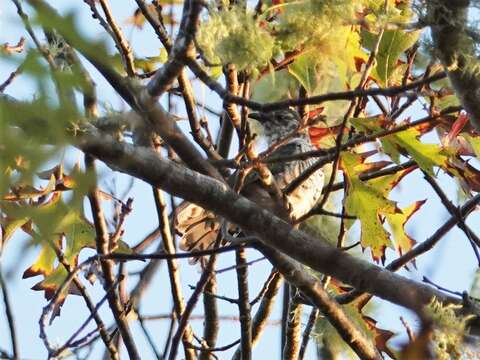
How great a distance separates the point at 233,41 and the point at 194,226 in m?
2.33

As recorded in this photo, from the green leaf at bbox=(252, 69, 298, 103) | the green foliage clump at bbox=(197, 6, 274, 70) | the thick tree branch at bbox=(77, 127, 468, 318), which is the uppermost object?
the green leaf at bbox=(252, 69, 298, 103)

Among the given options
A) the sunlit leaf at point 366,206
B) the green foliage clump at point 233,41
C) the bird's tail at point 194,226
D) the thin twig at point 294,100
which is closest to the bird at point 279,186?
the bird's tail at point 194,226

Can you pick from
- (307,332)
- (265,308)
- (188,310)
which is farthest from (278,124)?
(188,310)

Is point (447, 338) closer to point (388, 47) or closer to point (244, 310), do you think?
point (388, 47)

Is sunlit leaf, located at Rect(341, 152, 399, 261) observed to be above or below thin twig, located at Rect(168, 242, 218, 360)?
above

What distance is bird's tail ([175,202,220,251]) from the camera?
4.64 metres

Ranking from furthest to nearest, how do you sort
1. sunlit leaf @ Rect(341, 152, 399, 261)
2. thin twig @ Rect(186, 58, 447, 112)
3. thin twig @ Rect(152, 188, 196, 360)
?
1. thin twig @ Rect(152, 188, 196, 360)
2. sunlit leaf @ Rect(341, 152, 399, 261)
3. thin twig @ Rect(186, 58, 447, 112)

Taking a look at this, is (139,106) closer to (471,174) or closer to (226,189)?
(226,189)

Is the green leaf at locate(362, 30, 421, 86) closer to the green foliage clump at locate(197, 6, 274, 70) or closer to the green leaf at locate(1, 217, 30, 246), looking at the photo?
the green foliage clump at locate(197, 6, 274, 70)

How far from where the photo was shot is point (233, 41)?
2.50m

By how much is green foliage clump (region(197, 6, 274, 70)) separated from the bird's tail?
80.2 inches

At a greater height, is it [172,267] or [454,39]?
[172,267]

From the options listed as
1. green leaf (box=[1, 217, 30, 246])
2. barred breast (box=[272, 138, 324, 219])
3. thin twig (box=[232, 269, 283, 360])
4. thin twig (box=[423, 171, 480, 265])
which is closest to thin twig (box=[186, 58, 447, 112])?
thin twig (box=[423, 171, 480, 265])

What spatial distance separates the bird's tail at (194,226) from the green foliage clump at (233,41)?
2.04 metres
